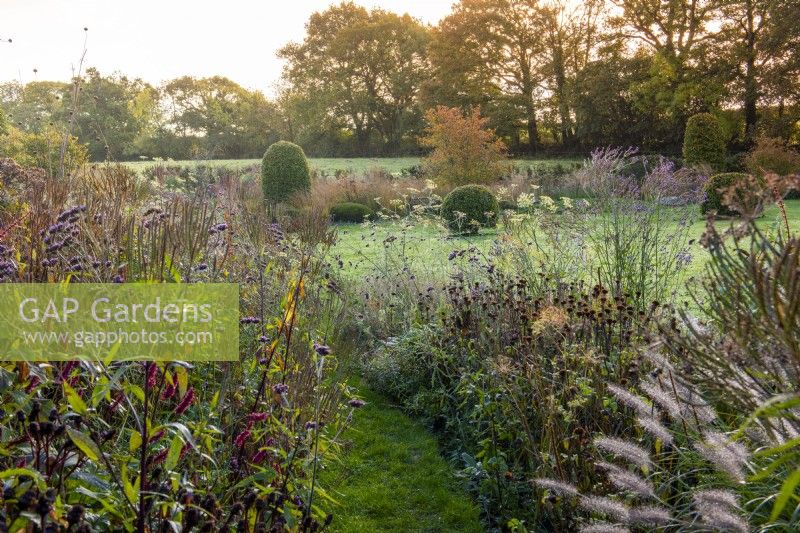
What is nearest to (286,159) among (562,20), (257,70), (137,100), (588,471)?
(588,471)

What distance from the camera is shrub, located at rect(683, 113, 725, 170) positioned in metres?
22.4

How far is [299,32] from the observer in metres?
45.2

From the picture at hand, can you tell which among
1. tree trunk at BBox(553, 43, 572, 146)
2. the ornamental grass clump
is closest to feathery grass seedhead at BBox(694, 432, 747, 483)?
the ornamental grass clump

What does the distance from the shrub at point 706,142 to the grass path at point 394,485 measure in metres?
21.2

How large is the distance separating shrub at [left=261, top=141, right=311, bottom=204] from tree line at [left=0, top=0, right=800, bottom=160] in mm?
6077

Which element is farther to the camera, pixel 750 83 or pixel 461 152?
pixel 750 83

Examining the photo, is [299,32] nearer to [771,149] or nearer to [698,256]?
[771,149]

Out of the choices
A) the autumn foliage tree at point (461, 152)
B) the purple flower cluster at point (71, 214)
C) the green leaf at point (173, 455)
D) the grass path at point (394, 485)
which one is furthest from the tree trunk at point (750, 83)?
the green leaf at point (173, 455)

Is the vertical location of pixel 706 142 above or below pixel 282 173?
above

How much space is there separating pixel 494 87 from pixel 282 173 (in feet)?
73.0

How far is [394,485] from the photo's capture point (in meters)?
3.75

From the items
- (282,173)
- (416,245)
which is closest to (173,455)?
(416,245)

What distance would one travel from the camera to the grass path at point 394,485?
3.32 metres

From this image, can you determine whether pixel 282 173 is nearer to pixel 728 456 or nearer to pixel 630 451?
pixel 630 451
